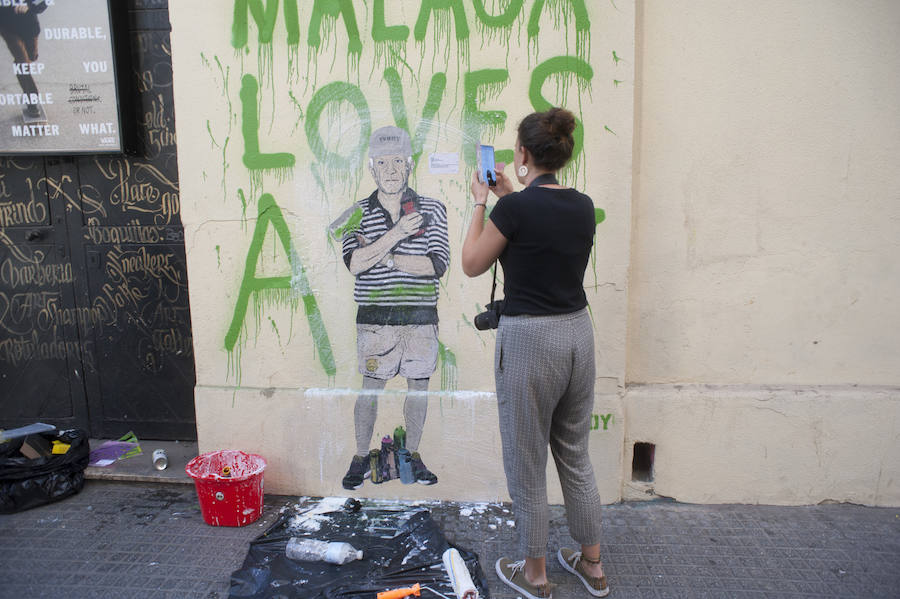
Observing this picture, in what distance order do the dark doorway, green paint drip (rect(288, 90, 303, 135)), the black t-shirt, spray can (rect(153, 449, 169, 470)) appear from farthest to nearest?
the dark doorway → spray can (rect(153, 449, 169, 470)) → green paint drip (rect(288, 90, 303, 135)) → the black t-shirt

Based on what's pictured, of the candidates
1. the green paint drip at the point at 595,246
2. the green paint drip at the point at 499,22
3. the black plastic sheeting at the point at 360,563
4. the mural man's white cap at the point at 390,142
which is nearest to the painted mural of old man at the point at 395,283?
the mural man's white cap at the point at 390,142

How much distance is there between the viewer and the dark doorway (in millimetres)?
3988

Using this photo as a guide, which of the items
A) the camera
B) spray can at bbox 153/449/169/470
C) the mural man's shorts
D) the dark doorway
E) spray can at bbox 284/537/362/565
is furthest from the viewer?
the dark doorway

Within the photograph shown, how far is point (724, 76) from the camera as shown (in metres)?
3.13

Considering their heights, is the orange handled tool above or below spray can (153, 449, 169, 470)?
below

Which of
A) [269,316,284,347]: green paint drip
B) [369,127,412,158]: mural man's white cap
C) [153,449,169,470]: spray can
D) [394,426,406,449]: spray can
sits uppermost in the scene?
[369,127,412,158]: mural man's white cap

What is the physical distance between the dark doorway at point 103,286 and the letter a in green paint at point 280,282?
920 millimetres

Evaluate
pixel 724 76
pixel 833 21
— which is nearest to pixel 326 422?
pixel 724 76

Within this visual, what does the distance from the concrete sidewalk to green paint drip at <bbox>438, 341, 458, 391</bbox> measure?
725 mm

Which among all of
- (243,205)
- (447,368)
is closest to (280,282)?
(243,205)

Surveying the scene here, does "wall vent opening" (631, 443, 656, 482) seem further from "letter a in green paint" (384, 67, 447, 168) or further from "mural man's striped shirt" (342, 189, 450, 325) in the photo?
"letter a in green paint" (384, 67, 447, 168)

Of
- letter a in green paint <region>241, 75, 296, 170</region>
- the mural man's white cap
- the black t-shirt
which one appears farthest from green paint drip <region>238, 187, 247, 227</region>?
the black t-shirt

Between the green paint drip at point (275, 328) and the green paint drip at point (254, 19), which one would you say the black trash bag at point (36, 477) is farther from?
the green paint drip at point (254, 19)

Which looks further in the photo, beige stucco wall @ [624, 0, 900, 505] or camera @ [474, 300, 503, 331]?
beige stucco wall @ [624, 0, 900, 505]
